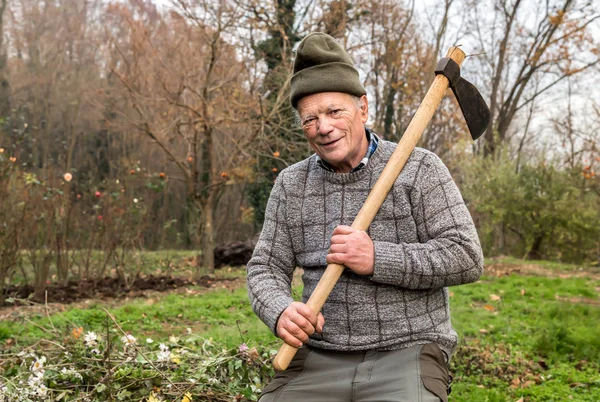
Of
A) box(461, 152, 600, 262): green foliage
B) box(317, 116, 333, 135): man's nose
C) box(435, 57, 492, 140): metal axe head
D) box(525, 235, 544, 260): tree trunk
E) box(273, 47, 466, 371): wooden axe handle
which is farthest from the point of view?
box(525, 235, 544, 260): tree trunk

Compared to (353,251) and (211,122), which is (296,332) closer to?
(353,251)

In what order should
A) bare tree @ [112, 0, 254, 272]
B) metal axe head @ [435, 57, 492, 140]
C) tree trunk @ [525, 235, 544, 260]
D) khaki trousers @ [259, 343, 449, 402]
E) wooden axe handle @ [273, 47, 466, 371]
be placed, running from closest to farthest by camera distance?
khaki trousers @ [259, 343, 449, 402] < wooden axe handle @ [273, 47, 466, 371] < metal axe head @ [435, 57, 492, 140] < bare tree @ [112, 0, 254, 272] < tree trunk @ [525, 235, 544, 260]

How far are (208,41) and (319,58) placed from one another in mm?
7773

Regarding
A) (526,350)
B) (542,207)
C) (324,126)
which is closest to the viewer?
(324,126)

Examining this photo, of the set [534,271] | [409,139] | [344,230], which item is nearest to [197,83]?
[534,271]

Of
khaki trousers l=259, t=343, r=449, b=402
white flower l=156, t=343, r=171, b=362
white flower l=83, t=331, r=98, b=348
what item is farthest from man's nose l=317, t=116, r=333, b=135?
white flower l=83, t=331, r=98, b=348

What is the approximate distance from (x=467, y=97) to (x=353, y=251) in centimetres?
89

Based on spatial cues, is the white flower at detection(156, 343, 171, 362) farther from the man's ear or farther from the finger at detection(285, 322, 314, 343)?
the man's ear

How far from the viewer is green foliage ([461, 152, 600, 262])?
47.1 feet

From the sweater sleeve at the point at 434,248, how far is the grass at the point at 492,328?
1848mm

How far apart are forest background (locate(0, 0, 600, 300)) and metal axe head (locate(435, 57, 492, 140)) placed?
6172 mm

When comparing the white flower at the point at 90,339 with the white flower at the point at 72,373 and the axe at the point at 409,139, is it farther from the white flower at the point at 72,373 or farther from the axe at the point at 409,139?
the axe at the point at 409,139

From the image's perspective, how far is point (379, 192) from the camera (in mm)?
2127

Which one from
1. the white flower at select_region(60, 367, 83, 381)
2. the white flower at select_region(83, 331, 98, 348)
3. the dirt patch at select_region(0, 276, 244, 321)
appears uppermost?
the white flower at select_region(83, 331, 98, 348)
